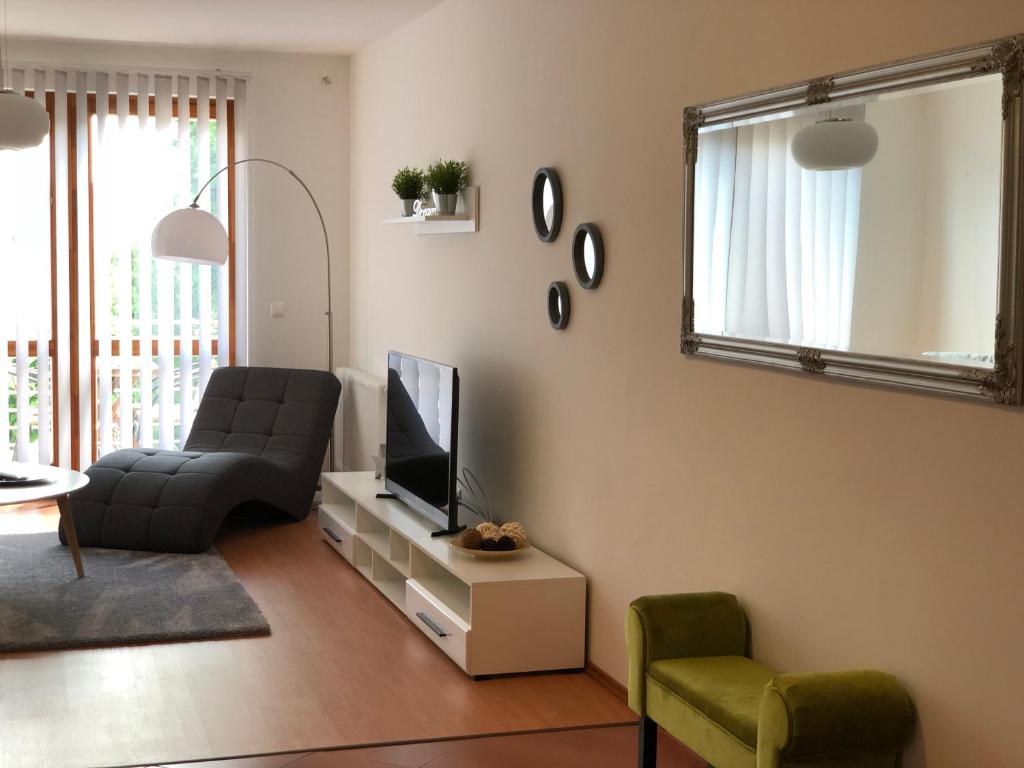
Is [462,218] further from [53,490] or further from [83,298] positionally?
[83,298]

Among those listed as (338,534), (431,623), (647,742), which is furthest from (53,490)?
(647,742)

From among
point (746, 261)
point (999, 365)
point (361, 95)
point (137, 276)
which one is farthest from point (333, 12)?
point (999, 365)

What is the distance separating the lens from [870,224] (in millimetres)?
2605

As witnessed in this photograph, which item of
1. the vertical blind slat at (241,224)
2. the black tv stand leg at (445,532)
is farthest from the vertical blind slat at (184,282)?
the black tv stand leg at (445,532)

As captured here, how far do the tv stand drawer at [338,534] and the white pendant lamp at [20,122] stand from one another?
84.5 inches

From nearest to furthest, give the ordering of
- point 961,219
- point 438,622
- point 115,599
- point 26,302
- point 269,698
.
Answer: point 961,219
point 269,698
point 438,622
point 115,599
point 26,302

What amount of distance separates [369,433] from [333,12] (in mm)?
2214

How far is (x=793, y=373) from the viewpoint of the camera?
2941 mm

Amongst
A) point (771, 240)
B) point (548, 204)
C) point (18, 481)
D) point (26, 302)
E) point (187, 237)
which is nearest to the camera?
point (771, 240)

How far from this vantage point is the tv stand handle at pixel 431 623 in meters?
4.22

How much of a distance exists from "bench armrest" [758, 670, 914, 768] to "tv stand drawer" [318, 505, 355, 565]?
3.18 metres

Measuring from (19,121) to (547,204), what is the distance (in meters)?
2.11

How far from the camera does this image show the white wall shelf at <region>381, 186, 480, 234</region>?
5102 millimetres

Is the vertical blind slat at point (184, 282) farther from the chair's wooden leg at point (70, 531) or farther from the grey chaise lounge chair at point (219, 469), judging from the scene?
the chair's wooden leg at point (70, 531)
